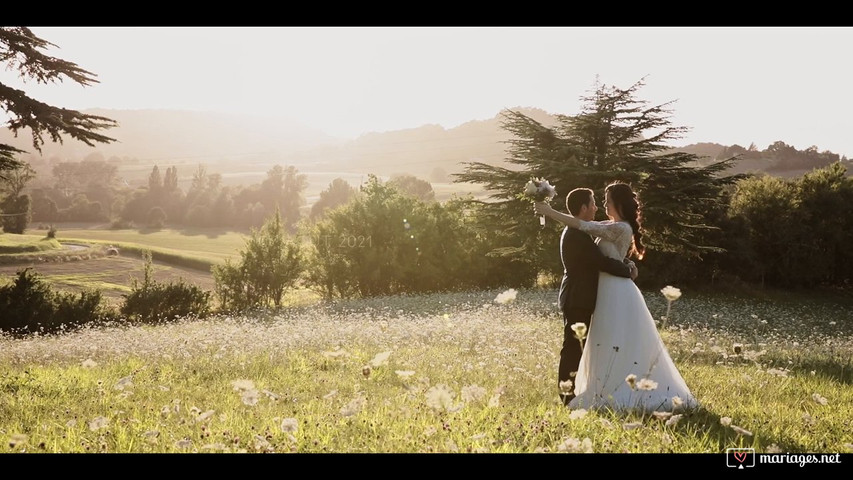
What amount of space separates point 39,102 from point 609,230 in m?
17.4

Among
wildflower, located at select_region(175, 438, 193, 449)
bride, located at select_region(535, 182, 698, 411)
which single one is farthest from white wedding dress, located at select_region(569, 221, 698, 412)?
wildflower, located at select_region(175, 438, 193, 449)

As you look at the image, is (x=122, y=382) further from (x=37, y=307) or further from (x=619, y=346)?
(x=37, y=307)

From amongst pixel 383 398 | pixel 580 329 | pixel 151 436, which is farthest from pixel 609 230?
pixel 151 436

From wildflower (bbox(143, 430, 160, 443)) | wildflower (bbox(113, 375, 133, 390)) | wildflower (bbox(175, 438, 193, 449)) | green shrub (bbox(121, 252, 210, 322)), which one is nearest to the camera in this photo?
wildflower (bbox(175, 438, 193, 449))

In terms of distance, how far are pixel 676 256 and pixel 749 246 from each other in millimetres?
5881

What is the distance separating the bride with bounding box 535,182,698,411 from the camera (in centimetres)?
564

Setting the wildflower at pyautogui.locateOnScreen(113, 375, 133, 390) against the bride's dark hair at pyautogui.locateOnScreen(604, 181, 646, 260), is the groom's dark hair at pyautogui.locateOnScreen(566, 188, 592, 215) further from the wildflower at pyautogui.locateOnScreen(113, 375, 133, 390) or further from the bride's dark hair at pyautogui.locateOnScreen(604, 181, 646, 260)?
the wildflower at pyautogui.locateOnScreen(113, 375, 133, 390)

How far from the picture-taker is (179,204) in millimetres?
94938

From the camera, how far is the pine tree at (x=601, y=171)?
79.6 feet

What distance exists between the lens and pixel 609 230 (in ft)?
19.6

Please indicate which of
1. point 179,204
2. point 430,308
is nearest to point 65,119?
point 430,308
